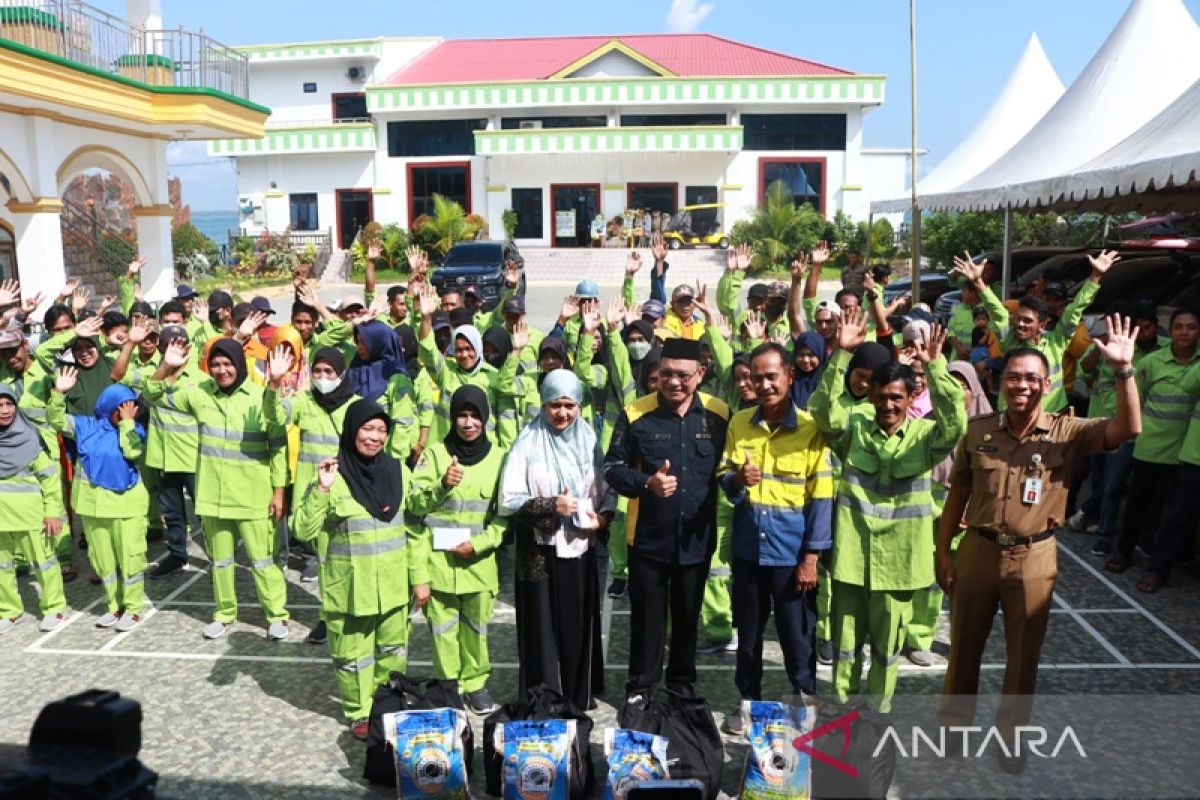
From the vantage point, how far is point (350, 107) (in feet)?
124

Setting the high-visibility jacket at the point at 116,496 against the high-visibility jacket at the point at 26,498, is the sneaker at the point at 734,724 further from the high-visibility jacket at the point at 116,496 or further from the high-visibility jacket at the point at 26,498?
the high-visibility jacket at the point at 26,498

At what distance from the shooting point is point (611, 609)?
595 centimetres

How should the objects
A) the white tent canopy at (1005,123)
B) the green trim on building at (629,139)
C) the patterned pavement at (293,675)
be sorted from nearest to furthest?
the patterned pavement at (293,675)
the white tent canopy at (1005,123)
the green trim on building at (629,139)

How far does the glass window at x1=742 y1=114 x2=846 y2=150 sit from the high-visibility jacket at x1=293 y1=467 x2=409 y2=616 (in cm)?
3201

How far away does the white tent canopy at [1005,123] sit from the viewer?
15016mm

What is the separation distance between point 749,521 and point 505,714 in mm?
1336

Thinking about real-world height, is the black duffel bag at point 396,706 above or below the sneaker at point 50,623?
above

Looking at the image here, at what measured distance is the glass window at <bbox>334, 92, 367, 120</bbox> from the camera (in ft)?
124

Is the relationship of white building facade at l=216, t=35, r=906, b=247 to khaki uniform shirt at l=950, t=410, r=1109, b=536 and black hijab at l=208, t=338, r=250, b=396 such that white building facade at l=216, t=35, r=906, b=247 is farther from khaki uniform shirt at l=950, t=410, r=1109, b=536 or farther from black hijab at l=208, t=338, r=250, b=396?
khaki uniform shirt at l=950, t=410, r=1109, b=536

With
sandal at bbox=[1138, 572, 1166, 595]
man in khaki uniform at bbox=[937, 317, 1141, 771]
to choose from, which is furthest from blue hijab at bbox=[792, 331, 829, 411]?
sandal at bbox=[1138, 572, 1166, 595]

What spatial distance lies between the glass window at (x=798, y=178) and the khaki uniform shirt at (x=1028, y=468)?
3143cm

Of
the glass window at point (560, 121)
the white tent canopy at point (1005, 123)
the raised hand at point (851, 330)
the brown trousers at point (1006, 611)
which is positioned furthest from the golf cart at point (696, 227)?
the brown trousers at point (1006, 611)

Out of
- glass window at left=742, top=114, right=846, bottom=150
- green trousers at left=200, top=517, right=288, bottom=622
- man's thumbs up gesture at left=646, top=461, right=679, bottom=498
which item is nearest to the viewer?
man's thumbs up gesture at left=646, top=461, right=679, bottom=498

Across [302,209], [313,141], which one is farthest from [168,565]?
[302,209]
